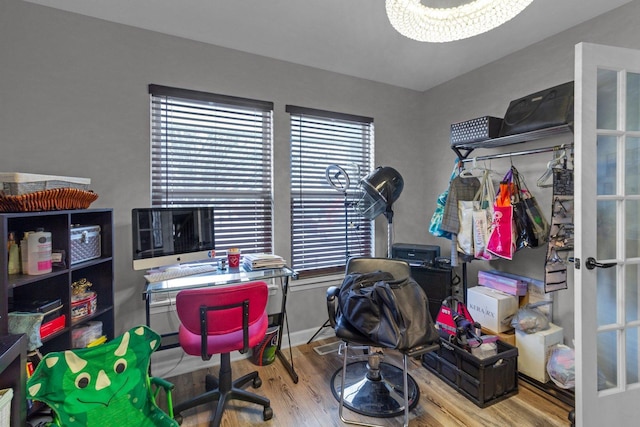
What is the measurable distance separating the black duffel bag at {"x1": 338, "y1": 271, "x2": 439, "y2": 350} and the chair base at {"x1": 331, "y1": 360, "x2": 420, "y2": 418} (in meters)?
0.54

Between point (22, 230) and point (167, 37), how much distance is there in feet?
5.13

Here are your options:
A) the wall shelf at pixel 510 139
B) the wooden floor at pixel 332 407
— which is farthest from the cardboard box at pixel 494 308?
the wall shelf at pixel 510 139

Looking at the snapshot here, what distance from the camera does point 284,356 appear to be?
2381 millimetres

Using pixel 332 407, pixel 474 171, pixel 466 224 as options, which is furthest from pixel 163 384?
pixel 474 171

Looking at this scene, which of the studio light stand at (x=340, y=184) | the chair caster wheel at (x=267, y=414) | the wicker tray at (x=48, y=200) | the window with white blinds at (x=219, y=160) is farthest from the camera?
the studio light stand at (x=340, y=184)

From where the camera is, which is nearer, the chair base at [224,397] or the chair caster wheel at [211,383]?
the chair base at [224,397]

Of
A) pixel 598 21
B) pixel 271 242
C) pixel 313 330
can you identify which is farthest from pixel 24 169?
pixel 598 21

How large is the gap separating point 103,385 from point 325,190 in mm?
2069

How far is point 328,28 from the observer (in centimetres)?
204

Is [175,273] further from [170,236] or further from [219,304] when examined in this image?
[219,304]

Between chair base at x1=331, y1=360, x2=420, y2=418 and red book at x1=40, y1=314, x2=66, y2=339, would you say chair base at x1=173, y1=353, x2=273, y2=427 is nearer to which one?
chair base at x1=331, y1=360, x2=420, y2=418

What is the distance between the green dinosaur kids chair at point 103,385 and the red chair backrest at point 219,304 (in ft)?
0.59

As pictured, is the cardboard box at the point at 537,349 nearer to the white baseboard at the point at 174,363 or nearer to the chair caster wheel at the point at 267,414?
the chair caster wheel at the point at 267,414

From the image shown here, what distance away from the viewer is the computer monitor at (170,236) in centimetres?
182
